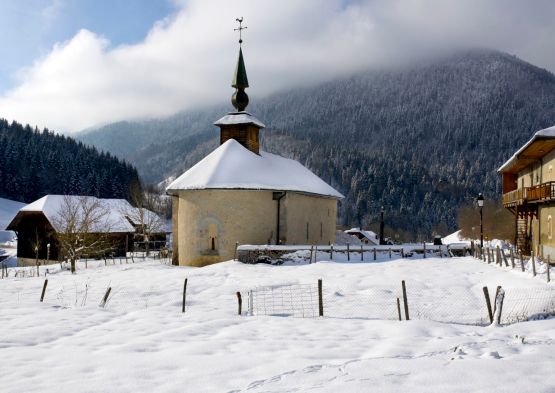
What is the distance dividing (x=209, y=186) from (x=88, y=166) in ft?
300

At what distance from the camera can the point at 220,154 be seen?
94.3ft

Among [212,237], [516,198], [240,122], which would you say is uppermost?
[240,122]

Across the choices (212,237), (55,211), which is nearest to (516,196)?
(212,237)

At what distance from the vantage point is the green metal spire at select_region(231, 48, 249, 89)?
3350cm

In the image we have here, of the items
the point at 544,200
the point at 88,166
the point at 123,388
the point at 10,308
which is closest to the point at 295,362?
the point at 123,388

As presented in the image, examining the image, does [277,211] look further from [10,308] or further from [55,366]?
[55,366]

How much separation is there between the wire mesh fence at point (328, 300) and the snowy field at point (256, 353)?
33.5 inches

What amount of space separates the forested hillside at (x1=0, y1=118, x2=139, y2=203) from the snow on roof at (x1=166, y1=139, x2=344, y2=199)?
76.9 metres

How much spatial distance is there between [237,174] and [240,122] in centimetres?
588

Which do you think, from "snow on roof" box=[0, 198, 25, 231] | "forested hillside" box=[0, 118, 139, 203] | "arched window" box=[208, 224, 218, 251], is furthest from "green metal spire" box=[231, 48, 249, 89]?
"forested hillside" box=[0, 118, 139, 203]

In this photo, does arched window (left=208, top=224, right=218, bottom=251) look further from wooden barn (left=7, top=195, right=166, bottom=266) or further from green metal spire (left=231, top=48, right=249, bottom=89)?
Answer: wooden barn (left=7, top=195, right=166, bottom=266)

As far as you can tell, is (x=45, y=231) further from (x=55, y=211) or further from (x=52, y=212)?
(x=55, y=211)

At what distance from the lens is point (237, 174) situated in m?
27.1

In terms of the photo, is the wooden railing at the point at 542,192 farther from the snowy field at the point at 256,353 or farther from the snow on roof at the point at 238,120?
the snowy field at the point at 256,353
